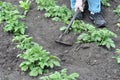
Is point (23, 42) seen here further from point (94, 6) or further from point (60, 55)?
point (94, 6)

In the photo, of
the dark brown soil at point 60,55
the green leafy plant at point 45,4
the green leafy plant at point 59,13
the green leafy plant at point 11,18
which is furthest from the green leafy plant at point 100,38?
the green leafy plant at point 45,4

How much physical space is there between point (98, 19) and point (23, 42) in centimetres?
162

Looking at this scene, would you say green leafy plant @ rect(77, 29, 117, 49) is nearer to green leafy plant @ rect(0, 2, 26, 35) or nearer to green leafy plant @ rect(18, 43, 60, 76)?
green leafy plant @ rect(18, 43, 60, 76)

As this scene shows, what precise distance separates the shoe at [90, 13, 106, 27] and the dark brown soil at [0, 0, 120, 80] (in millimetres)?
245

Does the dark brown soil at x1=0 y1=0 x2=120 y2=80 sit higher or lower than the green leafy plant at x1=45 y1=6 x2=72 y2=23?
lower

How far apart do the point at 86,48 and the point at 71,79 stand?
36.7 inches

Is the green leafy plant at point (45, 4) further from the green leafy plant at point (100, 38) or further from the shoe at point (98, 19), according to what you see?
the green leafy plant at point (100, 38)

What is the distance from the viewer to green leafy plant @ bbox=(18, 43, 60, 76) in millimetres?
4531

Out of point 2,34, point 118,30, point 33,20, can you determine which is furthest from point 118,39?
point 2,34

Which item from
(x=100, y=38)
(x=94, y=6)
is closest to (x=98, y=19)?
(x=94, y=6)

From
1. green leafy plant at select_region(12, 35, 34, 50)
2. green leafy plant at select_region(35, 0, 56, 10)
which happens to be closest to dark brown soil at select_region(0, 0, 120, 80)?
green leafy plant at select_region(12, 35, 34, 50)

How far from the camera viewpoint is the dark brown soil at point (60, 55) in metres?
4.66

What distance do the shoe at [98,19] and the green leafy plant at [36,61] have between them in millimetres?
1579

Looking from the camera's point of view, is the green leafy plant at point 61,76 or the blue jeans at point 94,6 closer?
the green leafy plant at point 61,76
